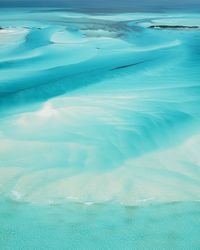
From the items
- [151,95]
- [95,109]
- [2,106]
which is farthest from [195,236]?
[2,106]

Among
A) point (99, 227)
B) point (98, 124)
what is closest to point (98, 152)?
point (98, 124)

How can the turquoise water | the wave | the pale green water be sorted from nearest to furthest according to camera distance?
the pale green water, the turquoise water, the wave

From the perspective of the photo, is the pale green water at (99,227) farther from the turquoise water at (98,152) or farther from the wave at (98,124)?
the wave at (98,124)

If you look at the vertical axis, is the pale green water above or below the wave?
below

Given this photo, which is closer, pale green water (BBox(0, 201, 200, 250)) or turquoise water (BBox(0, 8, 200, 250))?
pale green water (BBox(0, 201, 200, 250))

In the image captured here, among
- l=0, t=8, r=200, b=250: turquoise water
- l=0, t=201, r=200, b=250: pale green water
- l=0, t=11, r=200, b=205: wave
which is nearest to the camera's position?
l=0, t=201, r=200, b=250: pale green water

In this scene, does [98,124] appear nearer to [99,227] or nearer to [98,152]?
[98,152]

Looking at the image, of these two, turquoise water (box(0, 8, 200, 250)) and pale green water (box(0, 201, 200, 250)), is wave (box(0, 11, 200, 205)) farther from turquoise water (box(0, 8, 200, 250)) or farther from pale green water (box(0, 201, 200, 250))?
pale green water (box(0, 201, 200, 250))

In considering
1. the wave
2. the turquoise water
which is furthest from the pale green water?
the wave
